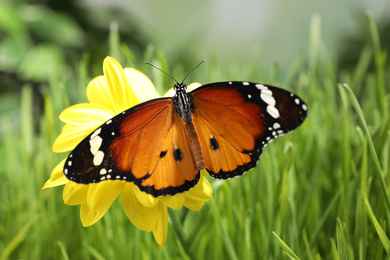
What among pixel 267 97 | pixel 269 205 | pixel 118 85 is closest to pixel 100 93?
pixel 118 85

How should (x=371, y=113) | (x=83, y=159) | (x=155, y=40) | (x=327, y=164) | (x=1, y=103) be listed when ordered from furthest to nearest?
(x=155, y=40) → (x=1, y=103) → (x=371, y=113) → (x=327, y=164) → (x=83, y=159)

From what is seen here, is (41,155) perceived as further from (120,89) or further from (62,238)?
(120,89)

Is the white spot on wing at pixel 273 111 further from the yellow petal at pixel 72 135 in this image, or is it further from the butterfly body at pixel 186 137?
the yellow petal at pixel 72 135

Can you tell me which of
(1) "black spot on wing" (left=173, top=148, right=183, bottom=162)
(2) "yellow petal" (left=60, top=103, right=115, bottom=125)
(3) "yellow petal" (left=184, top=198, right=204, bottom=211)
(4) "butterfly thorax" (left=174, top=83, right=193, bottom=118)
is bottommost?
(3) "yellow petal" (left=184, top=198, right=204, bottom=211)

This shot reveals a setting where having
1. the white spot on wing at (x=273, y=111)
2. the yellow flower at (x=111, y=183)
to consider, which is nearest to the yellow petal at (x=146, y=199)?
the yellow flower at (x=111, y=183)

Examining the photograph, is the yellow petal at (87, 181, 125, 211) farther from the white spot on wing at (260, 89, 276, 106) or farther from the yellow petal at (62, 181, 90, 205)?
the white spot on wing at (260, 89, 276, 106)

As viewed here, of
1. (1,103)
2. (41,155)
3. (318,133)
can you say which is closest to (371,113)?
(318,133)

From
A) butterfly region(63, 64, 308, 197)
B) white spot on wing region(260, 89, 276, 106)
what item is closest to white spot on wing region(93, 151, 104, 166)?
butterfly region(63, 64, 308, 197)

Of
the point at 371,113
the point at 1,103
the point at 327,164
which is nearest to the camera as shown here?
the point at 327,164
